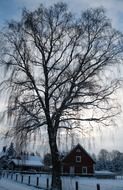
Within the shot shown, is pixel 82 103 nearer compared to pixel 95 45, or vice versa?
pixel 82 103

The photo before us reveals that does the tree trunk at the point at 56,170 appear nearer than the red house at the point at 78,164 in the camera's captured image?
Yes

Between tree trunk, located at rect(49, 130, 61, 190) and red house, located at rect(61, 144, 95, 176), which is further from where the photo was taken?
red house, located at rect(61, 144, 95, 176)

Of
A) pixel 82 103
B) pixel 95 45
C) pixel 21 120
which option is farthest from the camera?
pixel 95 45

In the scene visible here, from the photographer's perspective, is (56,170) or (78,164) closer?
(56,170)

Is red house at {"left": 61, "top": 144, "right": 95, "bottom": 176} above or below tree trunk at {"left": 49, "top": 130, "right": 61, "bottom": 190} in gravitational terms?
above

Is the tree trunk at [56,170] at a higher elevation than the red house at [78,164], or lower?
lower

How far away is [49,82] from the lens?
18.3 meters

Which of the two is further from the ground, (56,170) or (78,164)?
(78,164)

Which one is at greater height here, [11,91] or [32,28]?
[32,28]

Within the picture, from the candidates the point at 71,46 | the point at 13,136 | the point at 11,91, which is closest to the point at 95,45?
the point at 71,46

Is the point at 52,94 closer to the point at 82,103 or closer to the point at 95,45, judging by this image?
the point at 82,103

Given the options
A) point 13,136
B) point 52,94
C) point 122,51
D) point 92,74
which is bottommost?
point 13,136

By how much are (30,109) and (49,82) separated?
2.61 m

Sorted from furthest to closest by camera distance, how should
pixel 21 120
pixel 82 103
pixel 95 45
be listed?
Answer: pixel 95 45 < pixel 82 103 < pixel 21 120
